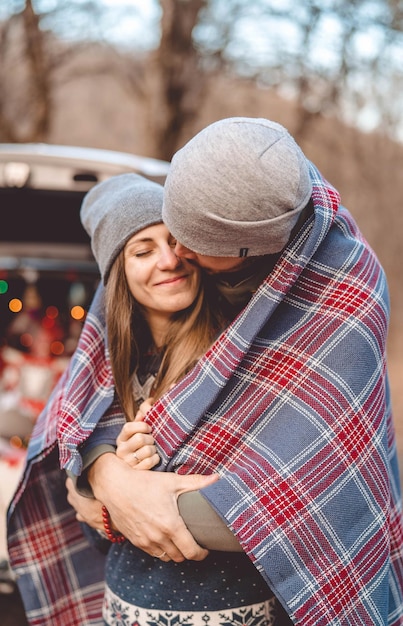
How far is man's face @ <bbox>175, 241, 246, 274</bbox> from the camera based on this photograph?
1.62 meters

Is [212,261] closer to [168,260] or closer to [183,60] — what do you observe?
[168,260]

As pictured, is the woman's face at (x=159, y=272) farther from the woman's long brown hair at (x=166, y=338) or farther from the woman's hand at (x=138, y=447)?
the woman's hand at (x=138, y=447)

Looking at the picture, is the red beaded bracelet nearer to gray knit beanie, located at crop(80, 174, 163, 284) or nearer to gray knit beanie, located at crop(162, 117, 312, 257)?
gray knit beanie, located at crop(80, 174, 163, 284)

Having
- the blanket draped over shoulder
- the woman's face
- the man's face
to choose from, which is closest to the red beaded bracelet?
the blanket draped over shoulder

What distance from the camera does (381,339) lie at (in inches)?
63.3

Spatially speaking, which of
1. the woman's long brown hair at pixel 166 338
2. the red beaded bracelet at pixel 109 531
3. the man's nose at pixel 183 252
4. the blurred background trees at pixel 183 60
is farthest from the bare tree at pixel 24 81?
the red beaded bracelet at pixel 109 531

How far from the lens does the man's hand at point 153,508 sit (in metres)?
1.55

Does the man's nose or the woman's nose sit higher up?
the man's nose

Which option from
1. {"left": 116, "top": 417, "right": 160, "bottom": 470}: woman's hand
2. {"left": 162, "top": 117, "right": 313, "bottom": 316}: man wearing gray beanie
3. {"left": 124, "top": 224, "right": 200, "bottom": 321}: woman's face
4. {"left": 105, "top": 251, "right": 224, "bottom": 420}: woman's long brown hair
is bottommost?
{"left": 116, "top": 417, "right": 160, "bottom": 470}: woman's hand

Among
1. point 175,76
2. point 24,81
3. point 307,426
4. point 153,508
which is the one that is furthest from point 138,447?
point 24,81

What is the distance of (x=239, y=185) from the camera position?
139 cm

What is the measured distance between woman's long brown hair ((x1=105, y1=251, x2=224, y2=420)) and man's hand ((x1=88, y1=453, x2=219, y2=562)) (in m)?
0.23

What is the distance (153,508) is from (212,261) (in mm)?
594

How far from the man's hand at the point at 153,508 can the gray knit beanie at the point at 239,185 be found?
568mm
